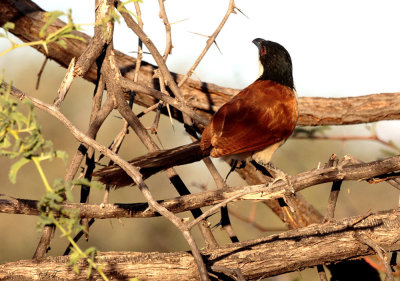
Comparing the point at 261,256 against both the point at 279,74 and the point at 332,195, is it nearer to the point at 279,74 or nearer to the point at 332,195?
the point at 332,195

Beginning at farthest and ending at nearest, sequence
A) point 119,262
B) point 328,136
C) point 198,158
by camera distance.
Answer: point 328,136
point 198,158
point 119,262

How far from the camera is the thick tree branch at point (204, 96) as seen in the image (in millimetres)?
3855

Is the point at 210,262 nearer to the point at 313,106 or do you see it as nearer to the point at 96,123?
the point at 96,123

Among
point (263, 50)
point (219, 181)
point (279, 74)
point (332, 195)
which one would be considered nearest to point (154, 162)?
point (219, 181)

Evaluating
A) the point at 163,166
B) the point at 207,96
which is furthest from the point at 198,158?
the point at 207,96

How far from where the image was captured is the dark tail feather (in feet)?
7.63

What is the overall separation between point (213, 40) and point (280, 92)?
66cm

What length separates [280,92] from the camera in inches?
132

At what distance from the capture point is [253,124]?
3.09 meters

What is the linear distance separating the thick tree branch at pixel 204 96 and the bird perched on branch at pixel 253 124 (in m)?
0.44

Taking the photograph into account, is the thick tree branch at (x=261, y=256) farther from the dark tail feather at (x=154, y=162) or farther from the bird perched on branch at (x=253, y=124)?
the bird perched on branch at (x=253, y=124)

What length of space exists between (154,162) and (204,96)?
1.45m

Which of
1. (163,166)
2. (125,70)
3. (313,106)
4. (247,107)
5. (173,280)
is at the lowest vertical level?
(173,280)

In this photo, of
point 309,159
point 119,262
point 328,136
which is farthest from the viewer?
point 309,159
